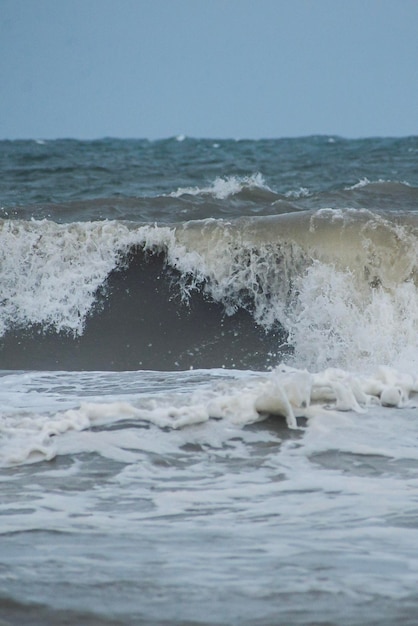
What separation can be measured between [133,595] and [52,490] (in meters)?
0.96

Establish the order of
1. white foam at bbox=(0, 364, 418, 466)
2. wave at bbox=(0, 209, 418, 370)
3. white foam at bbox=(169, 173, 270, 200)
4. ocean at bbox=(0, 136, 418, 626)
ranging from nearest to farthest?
ocean at bbox=(0, 136, 418, 626), white foam at bbox=(0, 364, 418, 466), wave at bbox=(0, 209, 418, 370), white foam at bbox=(169, 173, 270, 200)

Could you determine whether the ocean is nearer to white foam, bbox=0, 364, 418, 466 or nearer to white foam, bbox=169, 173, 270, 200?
white foam, bbox=0, 364, 418, 466

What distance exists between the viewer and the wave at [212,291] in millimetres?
7020

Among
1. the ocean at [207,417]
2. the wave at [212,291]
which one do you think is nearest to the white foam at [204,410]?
the ocean at [207,417]

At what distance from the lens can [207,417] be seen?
4266 millimetres

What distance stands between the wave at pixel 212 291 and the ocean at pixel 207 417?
16 millimetres

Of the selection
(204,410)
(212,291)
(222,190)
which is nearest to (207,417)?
(204,410)

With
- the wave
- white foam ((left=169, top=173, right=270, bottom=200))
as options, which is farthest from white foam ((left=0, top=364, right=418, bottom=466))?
white foam ((left=169, top=173, right=270, bottom=200))

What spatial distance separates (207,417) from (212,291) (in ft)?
11.5

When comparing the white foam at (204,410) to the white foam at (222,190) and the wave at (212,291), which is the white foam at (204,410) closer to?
the wave at (212,291)

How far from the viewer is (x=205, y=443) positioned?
4000mm

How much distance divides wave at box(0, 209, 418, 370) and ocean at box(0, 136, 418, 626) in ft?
0.05

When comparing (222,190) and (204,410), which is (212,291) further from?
(222,190)

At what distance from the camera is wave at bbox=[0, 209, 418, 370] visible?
7.02m
